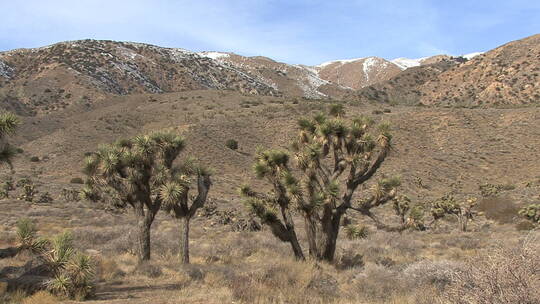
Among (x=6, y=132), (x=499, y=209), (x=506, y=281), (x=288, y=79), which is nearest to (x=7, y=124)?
(x=6, y=132)

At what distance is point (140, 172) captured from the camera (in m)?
13.8

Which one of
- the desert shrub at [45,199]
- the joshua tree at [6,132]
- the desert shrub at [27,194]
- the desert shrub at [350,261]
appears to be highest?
the joshua tree at [6,132]

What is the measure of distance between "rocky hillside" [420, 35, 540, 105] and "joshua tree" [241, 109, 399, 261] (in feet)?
200

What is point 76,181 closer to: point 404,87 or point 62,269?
point 62,269

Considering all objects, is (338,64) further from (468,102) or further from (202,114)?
(202,114)

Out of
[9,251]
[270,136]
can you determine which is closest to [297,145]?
[9,251]

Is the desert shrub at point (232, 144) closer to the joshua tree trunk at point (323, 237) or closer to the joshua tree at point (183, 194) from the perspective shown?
the joshua tree at point (183, 194)

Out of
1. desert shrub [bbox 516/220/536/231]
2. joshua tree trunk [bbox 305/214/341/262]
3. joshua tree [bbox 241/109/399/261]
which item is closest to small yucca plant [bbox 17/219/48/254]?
joshua tree [bbox 241/109/399/261]

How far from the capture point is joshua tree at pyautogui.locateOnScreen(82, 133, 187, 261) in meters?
13.7

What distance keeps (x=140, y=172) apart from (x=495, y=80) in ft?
246

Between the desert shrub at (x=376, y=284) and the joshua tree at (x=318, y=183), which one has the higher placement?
the joshua tree at (x=318, y=183)

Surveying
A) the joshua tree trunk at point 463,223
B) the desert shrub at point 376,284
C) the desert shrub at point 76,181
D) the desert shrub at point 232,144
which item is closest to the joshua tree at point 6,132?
the desert shrub at point 376,284

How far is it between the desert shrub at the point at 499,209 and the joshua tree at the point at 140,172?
2283cm

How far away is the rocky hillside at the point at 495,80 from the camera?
226ft
